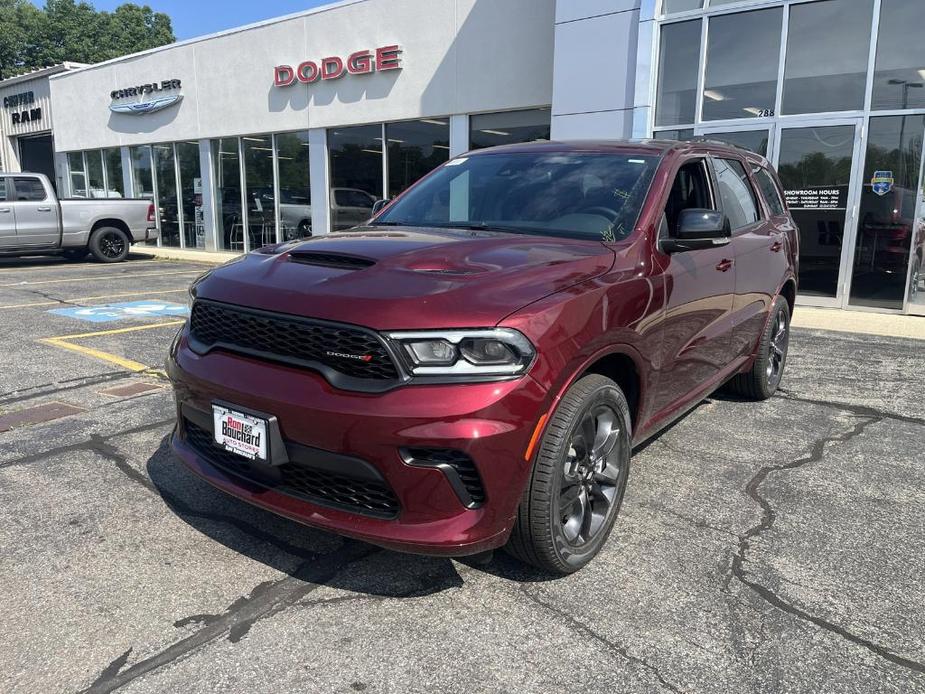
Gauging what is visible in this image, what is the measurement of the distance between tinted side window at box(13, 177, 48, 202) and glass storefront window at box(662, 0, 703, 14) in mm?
12675

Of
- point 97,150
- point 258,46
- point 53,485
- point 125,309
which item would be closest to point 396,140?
point 258,46

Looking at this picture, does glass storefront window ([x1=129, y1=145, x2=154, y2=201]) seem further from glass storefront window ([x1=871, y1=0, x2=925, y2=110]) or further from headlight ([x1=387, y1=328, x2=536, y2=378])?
headlight ([x1=387, y1=328, x2=536, y2=378])

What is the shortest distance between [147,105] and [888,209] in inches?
761

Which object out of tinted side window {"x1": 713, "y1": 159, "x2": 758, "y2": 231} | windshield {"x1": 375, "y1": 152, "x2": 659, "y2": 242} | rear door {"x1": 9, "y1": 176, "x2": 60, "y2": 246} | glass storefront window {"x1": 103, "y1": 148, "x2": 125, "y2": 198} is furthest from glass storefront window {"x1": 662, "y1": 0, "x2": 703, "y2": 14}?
glass storefront window {"x1": 103, "y1": 148, "x2": 125, "y2": 198}

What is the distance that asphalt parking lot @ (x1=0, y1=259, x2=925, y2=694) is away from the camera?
2258mm

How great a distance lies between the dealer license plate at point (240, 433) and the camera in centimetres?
256

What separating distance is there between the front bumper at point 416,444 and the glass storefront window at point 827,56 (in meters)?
9.48

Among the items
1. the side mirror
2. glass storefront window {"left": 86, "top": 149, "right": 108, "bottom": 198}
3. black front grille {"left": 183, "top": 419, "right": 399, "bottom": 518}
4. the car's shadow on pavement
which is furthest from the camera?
glass storefront window {"left": 86, "top": 149, "right": 108, "bottom": 198}

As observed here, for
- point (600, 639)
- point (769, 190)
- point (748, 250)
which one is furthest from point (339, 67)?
point (600, 639)

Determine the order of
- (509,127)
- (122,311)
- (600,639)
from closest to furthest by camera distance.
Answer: (600,639)
(122,311)
(509,127)

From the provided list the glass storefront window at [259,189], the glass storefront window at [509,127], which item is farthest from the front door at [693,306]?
the glass storefront window at [259,189]

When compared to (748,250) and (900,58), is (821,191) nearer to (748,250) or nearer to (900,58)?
(900,58)

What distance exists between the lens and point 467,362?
2.38 metres

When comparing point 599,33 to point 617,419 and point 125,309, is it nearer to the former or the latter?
point 125,309
